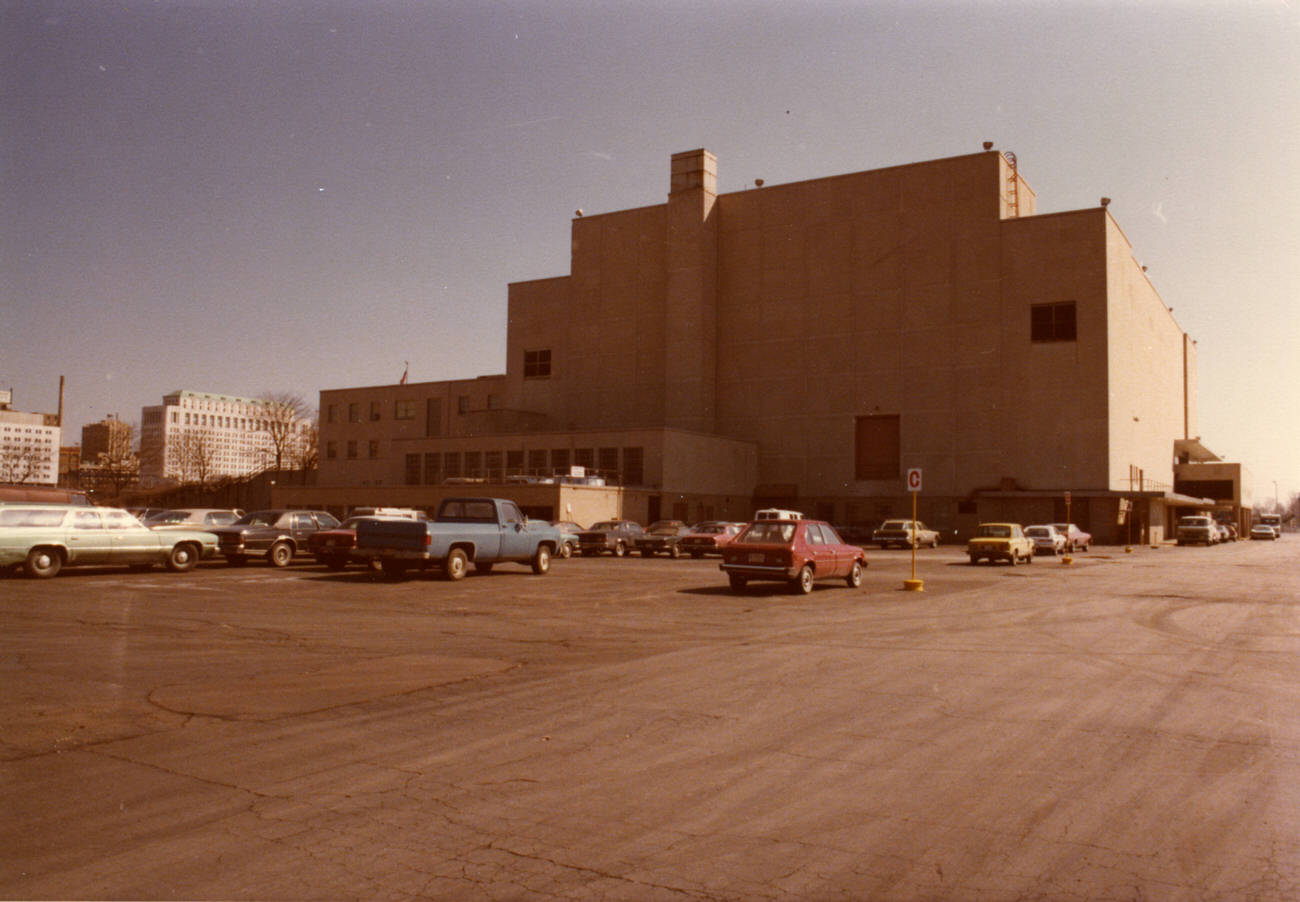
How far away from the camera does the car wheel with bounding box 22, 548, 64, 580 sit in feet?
66.1

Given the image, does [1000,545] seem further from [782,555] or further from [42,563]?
[42,563]

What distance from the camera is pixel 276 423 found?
316 ft

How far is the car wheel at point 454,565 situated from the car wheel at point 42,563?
27.2ft

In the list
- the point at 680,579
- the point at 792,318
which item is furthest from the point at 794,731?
the point at 792,318

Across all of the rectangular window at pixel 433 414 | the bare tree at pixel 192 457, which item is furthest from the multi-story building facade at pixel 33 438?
the rectangular window at pixel 433 414

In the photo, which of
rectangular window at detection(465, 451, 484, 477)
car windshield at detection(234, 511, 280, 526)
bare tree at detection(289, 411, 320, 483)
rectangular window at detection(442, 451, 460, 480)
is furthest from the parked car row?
bare tree at detection(289, 411, 320, 483)

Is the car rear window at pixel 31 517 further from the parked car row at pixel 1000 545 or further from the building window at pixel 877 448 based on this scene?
the building window at pixel 877 448

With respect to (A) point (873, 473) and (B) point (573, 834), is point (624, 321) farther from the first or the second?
(B) point (573, 834)

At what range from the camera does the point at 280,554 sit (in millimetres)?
26625

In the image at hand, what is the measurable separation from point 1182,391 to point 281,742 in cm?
10114

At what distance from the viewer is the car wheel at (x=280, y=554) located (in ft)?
87.0

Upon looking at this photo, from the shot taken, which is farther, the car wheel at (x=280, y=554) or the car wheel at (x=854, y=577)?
the car wheel at (x=280, y=554)

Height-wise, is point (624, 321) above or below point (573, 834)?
above

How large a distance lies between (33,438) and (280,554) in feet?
376
